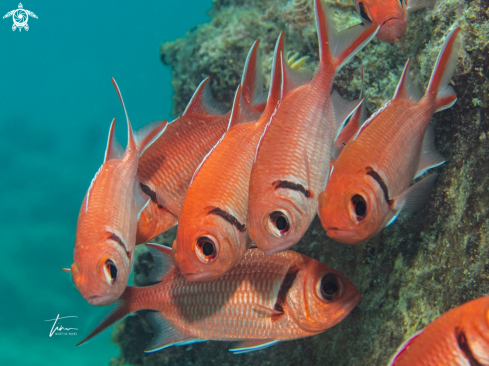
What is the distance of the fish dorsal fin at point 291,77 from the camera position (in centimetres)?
163

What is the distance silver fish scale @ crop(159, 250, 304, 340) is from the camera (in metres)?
1.90

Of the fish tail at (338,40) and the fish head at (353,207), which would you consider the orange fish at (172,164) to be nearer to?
the fish tail at (338,40)

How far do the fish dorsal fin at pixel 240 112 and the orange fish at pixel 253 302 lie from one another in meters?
0.83

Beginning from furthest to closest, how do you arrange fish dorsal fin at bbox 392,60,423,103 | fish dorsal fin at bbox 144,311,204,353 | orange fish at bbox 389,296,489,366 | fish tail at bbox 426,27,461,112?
fish dorsal fin at bbox 144,311,204,353
fish dorsal fin at bbox 392,60,423,103
fish tail at bbox 426,27,461,112
orange fish at bbox 389,296,489,366

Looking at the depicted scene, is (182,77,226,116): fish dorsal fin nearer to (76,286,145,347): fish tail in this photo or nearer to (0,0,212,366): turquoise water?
(76,286,145,347): fish tail

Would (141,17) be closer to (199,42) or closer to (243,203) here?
(199,42)

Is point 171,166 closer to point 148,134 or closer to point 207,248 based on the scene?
point 148,134

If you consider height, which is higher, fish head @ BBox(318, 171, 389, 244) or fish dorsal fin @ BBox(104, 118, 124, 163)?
fish dorsal fin @ BBox(104, 118, 124, 163)

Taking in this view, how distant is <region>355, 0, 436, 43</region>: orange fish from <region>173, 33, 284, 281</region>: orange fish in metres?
0.74

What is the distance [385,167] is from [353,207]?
0.79 ft

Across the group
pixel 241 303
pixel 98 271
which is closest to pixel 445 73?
pixel 241 303

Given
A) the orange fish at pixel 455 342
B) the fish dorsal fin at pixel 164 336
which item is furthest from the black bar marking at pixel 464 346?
the fish dorsal fin at pixel 164 336

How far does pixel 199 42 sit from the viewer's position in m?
4.31

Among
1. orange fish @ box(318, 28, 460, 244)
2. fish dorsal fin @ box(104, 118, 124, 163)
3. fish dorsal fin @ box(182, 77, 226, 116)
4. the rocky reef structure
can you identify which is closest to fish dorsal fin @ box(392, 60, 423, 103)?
orange fish @ box(318, 28, 460, 244)
